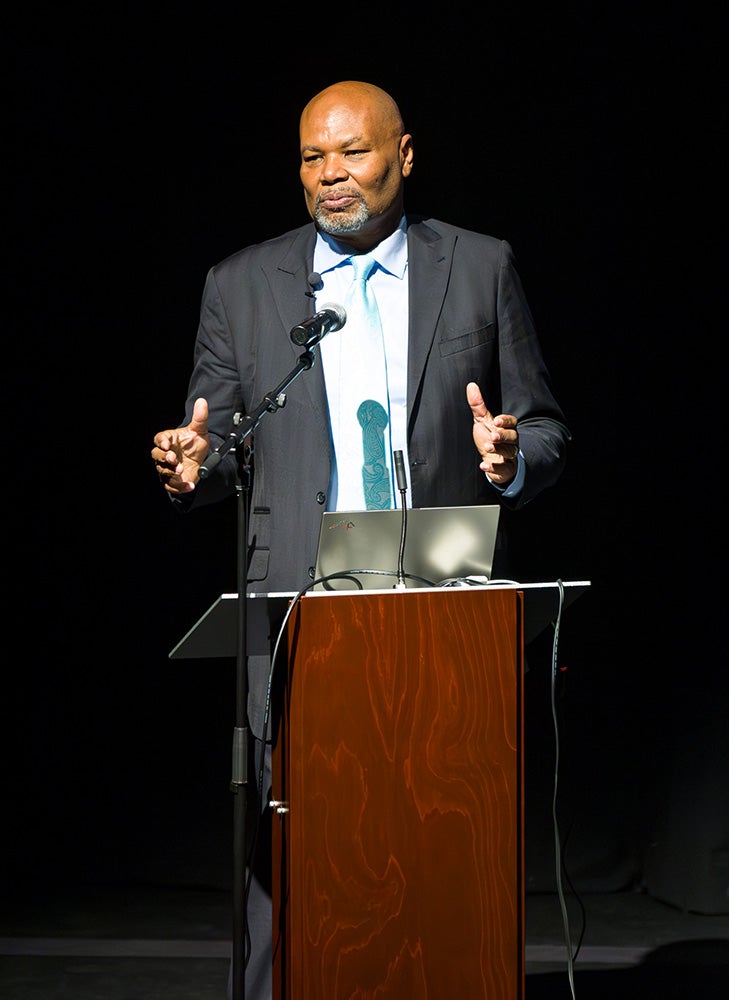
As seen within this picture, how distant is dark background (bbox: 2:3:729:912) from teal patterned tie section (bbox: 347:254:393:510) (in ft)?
4.32

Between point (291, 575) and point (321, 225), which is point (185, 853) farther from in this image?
point (321, 225)

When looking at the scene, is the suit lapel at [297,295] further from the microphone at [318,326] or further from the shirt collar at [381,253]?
the microphone at [318,326]

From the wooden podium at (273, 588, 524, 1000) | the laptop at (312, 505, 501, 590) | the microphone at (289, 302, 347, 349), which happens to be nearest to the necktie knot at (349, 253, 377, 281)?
the microphone at (289, 302, 347, 349)

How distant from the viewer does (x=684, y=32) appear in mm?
3898

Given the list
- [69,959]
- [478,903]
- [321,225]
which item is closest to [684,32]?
[321,225]

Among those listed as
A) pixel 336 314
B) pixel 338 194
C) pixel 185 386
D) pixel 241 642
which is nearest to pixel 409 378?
pixel 338 194

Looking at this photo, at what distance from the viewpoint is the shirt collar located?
2.84 meters

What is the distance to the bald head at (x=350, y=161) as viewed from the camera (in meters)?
2.77

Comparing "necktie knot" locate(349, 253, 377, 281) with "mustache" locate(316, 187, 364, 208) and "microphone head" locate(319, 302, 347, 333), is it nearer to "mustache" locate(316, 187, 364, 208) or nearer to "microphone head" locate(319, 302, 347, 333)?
"mustache" locate(316, 187, 364, 208)

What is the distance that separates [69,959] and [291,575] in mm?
1542

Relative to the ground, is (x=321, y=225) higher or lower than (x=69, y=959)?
higher

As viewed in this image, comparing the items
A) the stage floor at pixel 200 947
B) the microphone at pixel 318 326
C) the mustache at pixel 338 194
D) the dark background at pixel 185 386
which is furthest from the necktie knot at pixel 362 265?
the stage floor at pixel 200 947

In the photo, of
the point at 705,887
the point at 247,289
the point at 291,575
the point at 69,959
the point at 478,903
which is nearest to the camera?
the point at 478,903

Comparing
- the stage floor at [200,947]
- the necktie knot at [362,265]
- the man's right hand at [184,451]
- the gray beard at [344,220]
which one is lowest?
the stage floor at [200,947]
